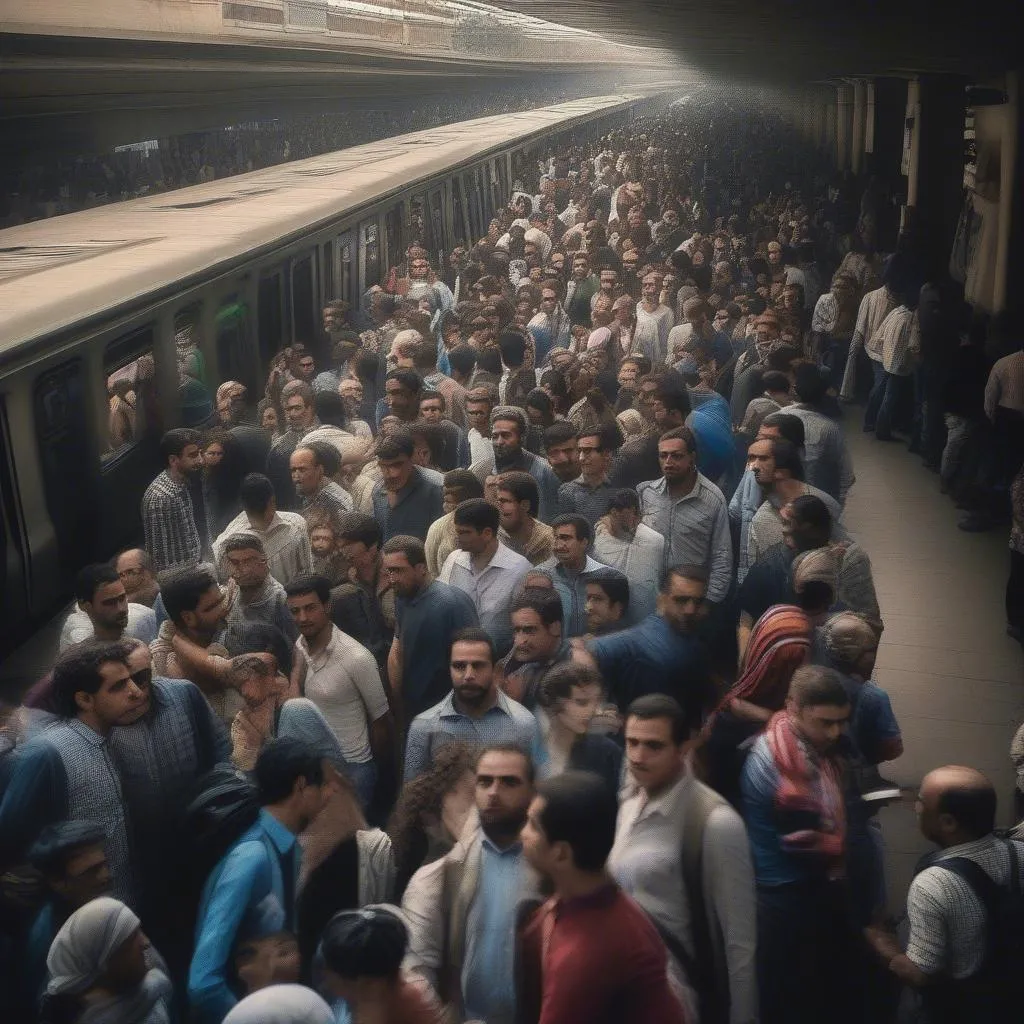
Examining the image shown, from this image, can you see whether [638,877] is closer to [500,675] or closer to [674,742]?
[674,742]

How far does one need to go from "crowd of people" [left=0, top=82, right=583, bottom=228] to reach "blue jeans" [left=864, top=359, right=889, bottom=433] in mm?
9541

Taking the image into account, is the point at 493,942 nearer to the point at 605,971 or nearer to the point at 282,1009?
Answer: the point at 605,971

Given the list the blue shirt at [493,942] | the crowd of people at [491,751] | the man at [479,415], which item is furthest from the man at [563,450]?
the blue shirt at [493,942]

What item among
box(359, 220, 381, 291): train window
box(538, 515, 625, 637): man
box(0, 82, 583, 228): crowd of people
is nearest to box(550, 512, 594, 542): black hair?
box(538, 515, 625, 637): man

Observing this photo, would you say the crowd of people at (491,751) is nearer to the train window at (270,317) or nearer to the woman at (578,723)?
the woman at (578,723)

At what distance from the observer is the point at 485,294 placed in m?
12.6

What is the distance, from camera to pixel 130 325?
850cm

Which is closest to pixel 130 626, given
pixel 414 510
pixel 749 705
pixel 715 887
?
pixel 414 510

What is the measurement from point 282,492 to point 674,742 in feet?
13.9

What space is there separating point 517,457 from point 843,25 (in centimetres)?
539

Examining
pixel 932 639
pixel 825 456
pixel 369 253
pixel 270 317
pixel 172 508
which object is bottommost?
pixel 932 639

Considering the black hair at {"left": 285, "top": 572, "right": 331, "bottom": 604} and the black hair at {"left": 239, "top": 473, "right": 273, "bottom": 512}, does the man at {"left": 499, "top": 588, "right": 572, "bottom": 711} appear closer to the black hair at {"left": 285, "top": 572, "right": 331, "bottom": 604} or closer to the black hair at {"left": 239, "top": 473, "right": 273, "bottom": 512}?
the black hair at {"left": 285, "top": 572, "right": 331, "bottom": 604}

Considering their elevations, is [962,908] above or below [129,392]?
above

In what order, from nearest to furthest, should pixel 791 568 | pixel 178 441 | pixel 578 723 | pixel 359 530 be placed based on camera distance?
pixel 578 723
pixel 791 568
pixel 359 530
pixel 178 441
